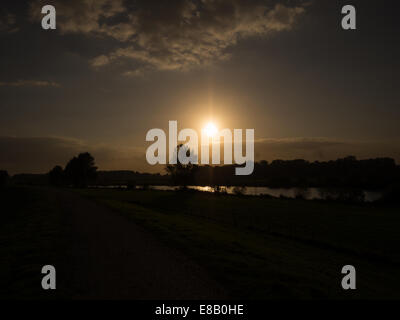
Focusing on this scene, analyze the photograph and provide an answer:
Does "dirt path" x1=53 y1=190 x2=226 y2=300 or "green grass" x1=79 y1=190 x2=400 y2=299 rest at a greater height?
"dirt path" x1=53 y1=190 x2=226 y2=300

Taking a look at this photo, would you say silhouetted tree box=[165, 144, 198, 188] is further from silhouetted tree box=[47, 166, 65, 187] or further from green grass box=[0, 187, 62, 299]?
silhouetted tree box=[47, 166, 65, 187]

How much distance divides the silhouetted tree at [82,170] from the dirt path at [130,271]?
106m

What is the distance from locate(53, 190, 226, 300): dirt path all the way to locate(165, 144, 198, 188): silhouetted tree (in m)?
61.8

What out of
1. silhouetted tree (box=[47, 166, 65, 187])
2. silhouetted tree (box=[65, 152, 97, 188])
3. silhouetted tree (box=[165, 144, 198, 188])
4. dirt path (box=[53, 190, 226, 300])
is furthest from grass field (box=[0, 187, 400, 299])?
silhouetted tree (box=[47, 166, 65, 187])

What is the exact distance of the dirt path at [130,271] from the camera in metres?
8.24

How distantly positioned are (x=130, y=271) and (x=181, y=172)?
68.4 m

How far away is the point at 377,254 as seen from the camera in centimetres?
1773

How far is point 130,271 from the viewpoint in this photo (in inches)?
392

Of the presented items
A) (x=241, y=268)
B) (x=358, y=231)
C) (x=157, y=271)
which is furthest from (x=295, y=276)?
(x=358, y=231)

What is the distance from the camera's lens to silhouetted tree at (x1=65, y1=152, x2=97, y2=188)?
113 m

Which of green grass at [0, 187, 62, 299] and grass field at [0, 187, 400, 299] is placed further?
grass field at [0, 187, 400, 299]

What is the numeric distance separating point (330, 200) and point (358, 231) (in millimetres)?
29820

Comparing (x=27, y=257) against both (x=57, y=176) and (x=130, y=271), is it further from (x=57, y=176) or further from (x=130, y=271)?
(x=57, y=176)

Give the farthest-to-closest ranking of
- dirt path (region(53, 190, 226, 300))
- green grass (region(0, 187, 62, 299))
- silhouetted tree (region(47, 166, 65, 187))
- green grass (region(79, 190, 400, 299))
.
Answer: silhouetted tree (region(47, 166, 65, 187))
green grass (region(79, 190, 400, 299))
green grass (region(0, 187, 62, 299))
dirt path (region(53, 190, 226, 300))
